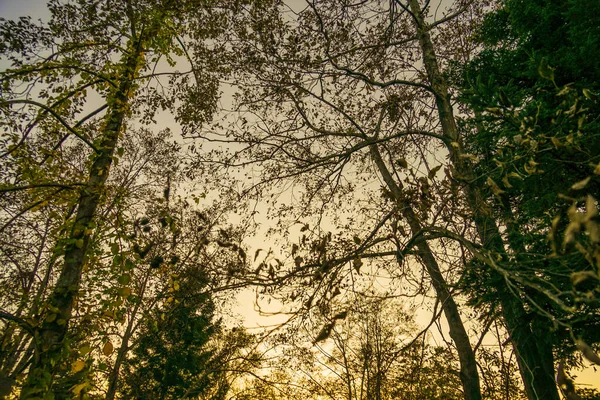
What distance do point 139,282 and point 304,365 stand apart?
750cm

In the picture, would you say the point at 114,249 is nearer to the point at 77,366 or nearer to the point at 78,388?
the point at 77,366

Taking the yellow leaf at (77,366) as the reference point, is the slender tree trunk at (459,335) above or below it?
above

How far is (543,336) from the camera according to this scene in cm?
582

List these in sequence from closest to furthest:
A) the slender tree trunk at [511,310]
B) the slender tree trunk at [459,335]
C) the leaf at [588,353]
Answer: the leaf at [588,353], the slender tree trunk at [511,310], the slender tree trunk at [459,335]

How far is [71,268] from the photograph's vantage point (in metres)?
3.66

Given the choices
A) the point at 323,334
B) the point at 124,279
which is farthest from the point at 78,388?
the point at 323,334

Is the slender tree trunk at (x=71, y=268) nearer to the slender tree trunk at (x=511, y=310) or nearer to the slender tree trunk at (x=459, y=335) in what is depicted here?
the slender tree trunk at (x=459, y=335)

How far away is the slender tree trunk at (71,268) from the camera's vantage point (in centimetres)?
303

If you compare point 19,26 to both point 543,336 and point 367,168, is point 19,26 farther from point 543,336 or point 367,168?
point 543,336

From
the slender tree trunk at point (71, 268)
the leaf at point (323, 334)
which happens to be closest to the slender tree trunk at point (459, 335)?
the leaf at point (323, 334)

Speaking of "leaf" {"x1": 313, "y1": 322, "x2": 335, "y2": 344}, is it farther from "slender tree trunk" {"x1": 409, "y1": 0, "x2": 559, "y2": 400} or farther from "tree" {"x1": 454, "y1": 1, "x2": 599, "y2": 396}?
"slender tree trunk" {"x1": 409, "y1": 0, "x2": 559, "y2": 400}

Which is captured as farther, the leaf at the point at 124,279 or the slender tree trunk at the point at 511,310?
the slender tree trunk at the point at 511,310

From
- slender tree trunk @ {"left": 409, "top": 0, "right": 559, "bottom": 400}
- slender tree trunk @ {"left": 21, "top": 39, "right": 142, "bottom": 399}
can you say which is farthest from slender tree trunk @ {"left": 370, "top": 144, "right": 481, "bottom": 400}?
slender tree trunk @ {"left": 21, "top": 39, "right": 142, "bottom": 399}

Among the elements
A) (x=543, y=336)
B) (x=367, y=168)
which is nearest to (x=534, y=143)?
(x=543, y=336)
